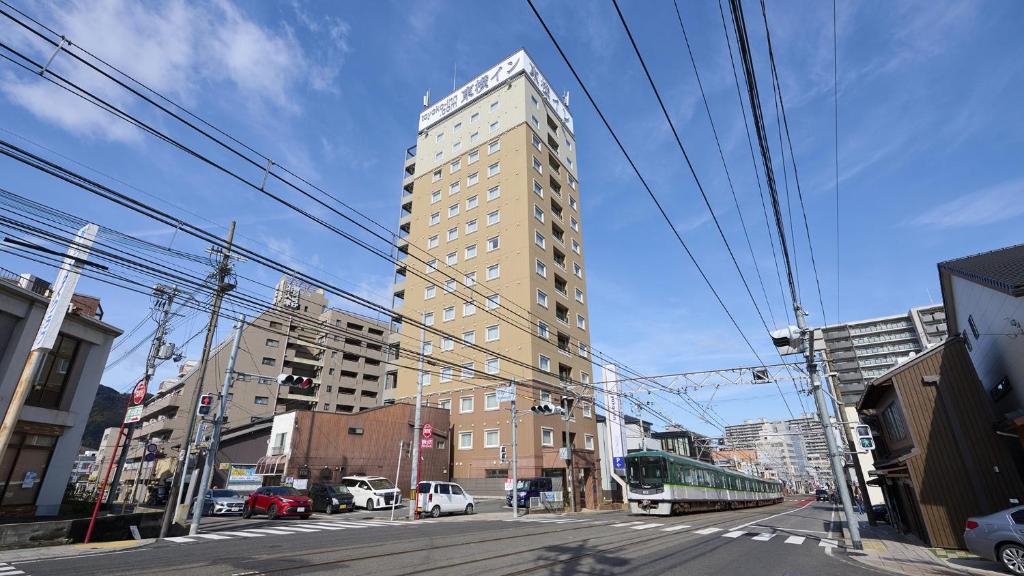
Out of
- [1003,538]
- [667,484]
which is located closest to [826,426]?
[1003,538]

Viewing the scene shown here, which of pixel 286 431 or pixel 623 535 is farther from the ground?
pixel 286 431

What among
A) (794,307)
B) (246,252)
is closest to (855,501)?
(794,307)

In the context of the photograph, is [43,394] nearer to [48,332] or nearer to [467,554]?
[48,332]

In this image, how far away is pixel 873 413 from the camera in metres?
20.8

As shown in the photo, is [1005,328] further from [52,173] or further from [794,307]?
[52,173]

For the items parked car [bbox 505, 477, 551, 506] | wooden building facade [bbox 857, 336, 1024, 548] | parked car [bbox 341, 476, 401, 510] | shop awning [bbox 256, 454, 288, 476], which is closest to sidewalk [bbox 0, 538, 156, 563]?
parked car [bbox 341, 476, 401, 510]

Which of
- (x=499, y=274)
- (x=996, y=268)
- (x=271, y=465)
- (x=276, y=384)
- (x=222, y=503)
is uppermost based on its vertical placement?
(x=499, y=274)

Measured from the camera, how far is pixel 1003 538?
925 cm

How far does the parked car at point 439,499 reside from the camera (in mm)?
22562

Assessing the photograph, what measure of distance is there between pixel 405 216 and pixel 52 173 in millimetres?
47057

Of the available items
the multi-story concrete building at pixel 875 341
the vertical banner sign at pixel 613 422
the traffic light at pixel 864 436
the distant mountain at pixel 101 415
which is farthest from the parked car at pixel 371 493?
the distant mountain at pixel 101 415

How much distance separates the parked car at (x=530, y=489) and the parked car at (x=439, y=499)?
345 centimetres

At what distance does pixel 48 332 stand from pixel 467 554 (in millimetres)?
10820

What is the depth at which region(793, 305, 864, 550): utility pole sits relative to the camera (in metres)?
13.1
